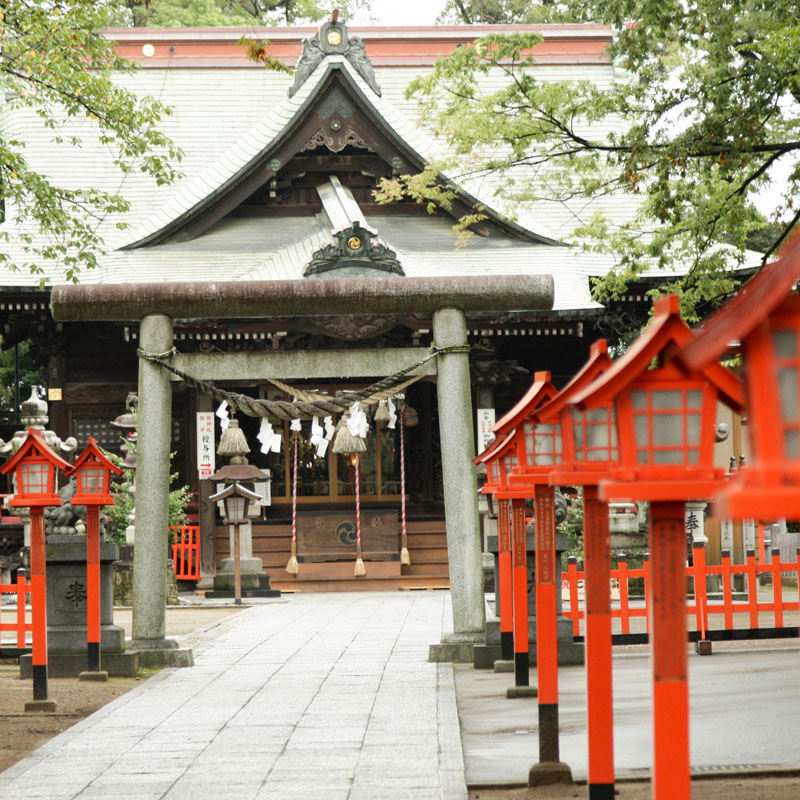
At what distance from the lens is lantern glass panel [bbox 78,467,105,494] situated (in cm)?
983

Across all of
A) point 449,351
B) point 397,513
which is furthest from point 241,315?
point 397,513

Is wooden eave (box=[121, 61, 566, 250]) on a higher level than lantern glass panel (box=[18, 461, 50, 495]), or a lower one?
higher

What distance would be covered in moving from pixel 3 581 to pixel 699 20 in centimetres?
1464

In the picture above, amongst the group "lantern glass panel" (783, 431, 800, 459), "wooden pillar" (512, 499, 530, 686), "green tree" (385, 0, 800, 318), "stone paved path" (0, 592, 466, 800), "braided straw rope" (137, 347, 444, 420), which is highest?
"green tree" (385, 0, 800, 318)

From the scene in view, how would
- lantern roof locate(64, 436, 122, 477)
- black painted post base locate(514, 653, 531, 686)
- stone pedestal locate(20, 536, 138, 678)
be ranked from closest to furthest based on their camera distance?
black painted post base locate(514, 653, 531, 686), lantern roof locate(64, 436, 122, 477), stone pedestal locate(20, 536, 138, 678)

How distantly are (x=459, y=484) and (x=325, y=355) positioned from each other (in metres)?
1.65

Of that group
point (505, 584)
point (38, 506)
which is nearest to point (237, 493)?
point (505, 584)

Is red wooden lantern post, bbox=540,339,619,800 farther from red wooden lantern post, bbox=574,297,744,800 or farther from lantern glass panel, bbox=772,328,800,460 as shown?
lantern glass panel, bbox=772,328,800,460

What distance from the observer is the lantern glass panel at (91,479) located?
9828 mm

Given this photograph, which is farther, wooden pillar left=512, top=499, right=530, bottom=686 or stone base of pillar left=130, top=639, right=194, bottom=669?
stone base of pillar left=130, top=639, right=194, bottom=669

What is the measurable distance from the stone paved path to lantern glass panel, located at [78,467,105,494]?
165 centimetres

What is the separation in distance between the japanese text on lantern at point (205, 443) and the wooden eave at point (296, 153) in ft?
11.2

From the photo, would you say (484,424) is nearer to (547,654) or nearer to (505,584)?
(505,584)

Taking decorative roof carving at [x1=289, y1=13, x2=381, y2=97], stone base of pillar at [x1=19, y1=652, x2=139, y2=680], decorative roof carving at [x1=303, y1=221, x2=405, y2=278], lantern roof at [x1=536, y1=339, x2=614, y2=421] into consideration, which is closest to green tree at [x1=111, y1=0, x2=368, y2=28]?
decorative roof carving at [x1=289, y1=13, x2=381, y2=97]
